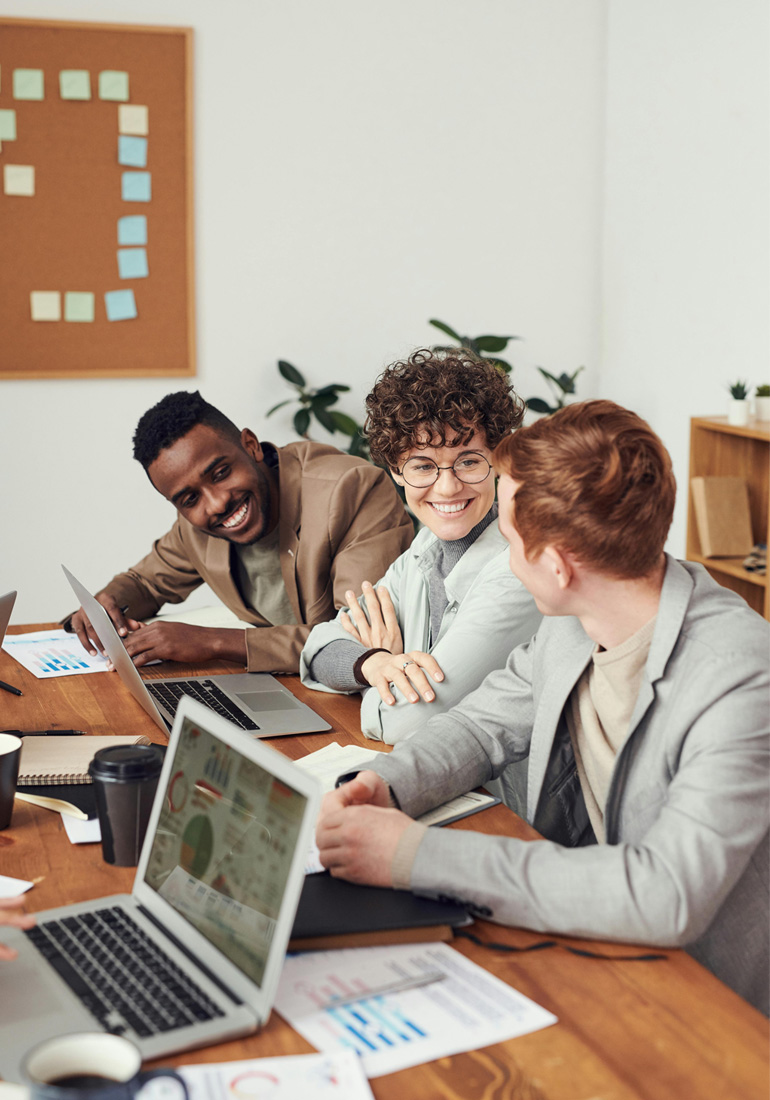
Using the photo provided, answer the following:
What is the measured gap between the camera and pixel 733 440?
335 centimetres

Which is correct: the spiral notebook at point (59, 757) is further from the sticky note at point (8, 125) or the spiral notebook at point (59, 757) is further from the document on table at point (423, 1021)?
the sticky note at point (8, 125)

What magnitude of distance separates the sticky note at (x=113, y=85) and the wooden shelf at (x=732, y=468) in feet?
7.59

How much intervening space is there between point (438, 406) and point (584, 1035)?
1121 mm

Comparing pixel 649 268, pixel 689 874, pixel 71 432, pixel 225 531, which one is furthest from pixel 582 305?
pixel 689 874

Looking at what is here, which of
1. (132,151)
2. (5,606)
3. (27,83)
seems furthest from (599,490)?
(27,83)

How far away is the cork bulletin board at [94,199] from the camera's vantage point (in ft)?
12.3

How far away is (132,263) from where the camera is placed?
3908mm

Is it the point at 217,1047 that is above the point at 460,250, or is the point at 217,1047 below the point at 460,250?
below

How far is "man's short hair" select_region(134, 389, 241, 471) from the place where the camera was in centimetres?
228

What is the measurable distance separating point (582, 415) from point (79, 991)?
0.78 metres

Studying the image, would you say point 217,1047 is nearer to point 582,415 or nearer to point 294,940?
point 294,940

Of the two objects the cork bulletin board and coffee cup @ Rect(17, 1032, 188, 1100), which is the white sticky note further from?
the cork bulletin board

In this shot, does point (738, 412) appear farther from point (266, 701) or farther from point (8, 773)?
point (8, 773)

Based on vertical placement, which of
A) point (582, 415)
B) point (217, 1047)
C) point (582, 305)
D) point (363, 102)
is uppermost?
point (363, 102)
